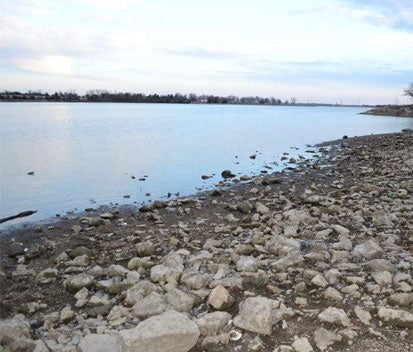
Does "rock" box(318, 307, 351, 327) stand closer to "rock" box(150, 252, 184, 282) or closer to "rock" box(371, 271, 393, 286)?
"rock" box(371, 271, 393, 286)

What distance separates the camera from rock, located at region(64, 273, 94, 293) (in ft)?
24.0

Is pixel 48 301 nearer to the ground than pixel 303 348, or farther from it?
nearer to the ground

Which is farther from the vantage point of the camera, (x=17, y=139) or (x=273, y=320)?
(x=17, y=139)

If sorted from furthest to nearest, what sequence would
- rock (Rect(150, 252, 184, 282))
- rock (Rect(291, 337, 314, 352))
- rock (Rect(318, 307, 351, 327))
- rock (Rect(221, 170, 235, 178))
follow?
rock (Rect(221, 170, 235, 178)) < rock (Rect(150, 252, 184, 282)) < rock (Rect(318, 307, 351, 327)) < rock (Rect(291, 337, 314, 352))

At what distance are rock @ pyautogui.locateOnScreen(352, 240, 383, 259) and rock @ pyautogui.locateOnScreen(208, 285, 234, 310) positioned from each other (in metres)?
2.99

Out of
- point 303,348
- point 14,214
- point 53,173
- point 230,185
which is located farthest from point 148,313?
point 53,173

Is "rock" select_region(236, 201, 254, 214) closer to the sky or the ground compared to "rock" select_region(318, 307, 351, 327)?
closer to the ground

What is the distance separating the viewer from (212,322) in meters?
5.41

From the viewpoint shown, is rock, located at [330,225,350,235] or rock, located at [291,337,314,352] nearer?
rock, located at [291,337,314,352]

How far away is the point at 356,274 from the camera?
6.93 m

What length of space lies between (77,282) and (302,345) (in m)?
4.17

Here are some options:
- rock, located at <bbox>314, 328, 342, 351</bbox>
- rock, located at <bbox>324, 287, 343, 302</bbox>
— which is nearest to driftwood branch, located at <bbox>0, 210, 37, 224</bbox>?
rock, located at <bbox>324, 287, 343, 302</bbox>

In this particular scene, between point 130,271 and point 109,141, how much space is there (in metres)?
32.1

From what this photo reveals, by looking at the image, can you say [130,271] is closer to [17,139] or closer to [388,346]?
[388,346]
